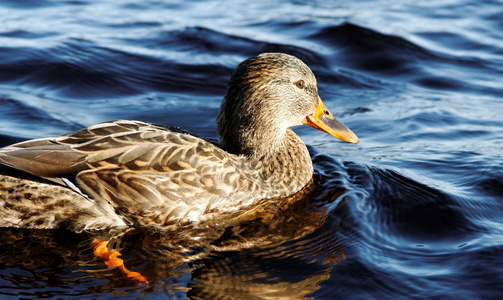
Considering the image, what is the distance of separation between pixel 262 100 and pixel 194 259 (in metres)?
1.72

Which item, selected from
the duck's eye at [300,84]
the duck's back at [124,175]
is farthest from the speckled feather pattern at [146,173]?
the duck's eye at [300,84]

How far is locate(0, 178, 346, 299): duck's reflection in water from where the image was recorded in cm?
480

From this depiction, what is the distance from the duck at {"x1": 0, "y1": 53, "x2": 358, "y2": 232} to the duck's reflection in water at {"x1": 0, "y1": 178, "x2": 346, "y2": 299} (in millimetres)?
137

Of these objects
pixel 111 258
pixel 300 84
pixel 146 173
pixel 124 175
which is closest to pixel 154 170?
pixel 146 173

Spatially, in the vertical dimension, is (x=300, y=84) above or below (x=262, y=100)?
above

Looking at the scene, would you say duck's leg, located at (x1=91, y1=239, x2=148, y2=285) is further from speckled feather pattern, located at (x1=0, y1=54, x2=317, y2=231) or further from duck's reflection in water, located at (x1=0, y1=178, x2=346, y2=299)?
speckled feather pattern, located at (x1=0, y1=54, x2=317, y2=231)

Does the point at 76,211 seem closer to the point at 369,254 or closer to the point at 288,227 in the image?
the point at 288,227

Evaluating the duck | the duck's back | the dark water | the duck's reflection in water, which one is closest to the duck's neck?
the duck

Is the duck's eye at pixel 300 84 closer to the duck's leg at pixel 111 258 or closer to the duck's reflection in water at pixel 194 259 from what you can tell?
the duck's reflection in water at pixel 194 259

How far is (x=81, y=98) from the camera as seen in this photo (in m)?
8.72

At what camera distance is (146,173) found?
216 inches

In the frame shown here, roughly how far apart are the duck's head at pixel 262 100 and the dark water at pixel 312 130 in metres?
0.69

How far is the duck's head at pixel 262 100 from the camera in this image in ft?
20.2

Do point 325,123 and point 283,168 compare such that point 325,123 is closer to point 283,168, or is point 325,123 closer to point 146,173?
point 283,168
